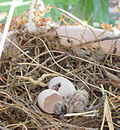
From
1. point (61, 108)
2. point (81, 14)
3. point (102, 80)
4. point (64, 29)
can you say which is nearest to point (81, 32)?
point (64, 29)

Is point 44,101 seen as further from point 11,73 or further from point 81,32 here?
point 81,32

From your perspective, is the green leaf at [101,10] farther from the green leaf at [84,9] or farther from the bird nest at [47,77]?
the bird nest at [47,77]

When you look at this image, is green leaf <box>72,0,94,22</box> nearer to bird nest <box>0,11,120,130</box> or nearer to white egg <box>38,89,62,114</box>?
bird nest <box>0,11,120,130</box>

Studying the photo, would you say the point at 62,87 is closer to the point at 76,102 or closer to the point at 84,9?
the point at 76,102

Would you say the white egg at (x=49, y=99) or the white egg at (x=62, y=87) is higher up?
the white egg at (x=62, y=87)

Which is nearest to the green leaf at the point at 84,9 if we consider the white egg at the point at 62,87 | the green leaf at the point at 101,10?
the green leaf at the point at 101,10

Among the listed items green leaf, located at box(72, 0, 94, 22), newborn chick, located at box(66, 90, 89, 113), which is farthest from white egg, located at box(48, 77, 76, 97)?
green leaf, located at box(72, 0, 94, 22)
